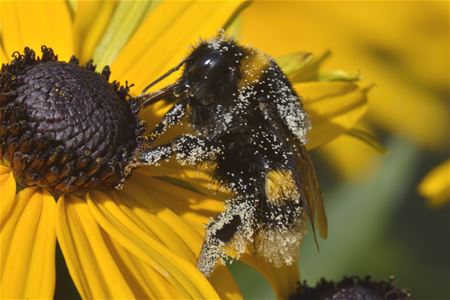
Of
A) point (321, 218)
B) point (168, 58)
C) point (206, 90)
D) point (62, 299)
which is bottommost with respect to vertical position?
point (62, 299)

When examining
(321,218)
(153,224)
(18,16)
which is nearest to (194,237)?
(153,224)

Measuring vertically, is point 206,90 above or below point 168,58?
below

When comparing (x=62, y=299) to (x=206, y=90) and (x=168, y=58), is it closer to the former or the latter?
(x=206, y=90)

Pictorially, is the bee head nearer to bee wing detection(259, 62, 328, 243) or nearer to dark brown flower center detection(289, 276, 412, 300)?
bee wing detection(259, 62, 328, 243)

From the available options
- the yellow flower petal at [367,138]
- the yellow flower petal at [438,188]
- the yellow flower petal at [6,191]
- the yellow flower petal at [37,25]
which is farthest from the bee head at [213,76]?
the yellow flower petal at [438,188]

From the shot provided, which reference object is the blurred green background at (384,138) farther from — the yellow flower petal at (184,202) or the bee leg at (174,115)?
the bee leg at (174,115)

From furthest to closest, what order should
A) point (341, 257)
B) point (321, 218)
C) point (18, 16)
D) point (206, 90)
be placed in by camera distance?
point (341, 257), point (18, 16), point (321, 218), point (206, 90)

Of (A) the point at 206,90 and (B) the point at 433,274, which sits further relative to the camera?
(B) the point at 433,274
